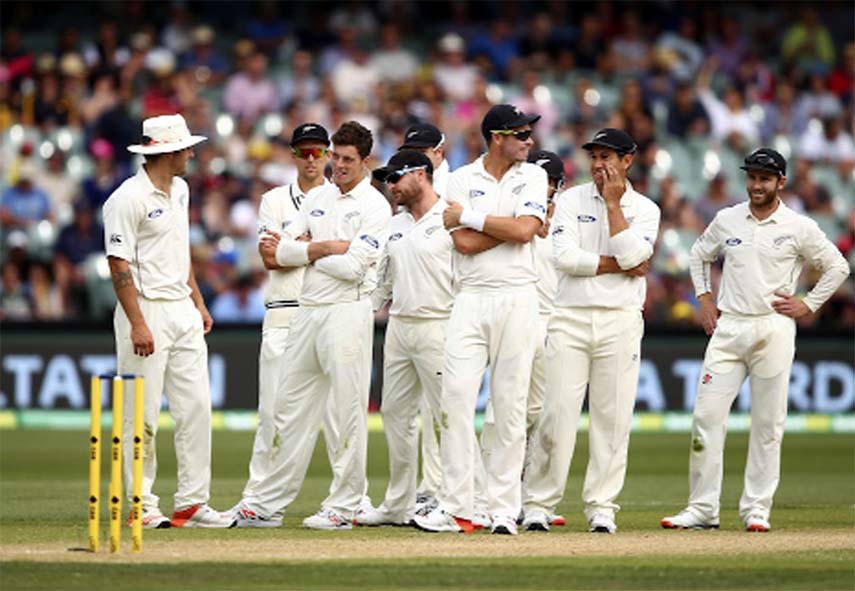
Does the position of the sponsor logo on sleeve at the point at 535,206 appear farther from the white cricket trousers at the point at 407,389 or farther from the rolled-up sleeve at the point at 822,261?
the rolled-up sleeve at the point at 822,261

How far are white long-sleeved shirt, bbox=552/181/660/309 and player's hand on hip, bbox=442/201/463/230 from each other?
707 mm

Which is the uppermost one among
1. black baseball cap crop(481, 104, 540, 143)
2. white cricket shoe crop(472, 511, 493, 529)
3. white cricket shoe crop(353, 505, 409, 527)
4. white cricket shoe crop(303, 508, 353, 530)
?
black baseball cap crop(481, 104, 540, 143)

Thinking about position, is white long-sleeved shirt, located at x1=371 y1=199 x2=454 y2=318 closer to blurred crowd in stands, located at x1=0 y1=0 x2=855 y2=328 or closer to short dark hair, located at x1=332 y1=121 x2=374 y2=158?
short dark hair, located at x1=332 y1=121 x2=374 y2=158

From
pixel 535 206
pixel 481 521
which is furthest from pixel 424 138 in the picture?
pixel 481 521

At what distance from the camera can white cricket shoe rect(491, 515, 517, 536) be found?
33.2 ft

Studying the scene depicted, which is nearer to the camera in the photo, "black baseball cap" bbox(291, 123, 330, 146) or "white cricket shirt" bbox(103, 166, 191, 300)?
"white cricket shirt" bbox(103, 166, 191, 300)

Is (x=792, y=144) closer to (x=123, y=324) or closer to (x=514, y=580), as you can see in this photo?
(x=123, y=324)

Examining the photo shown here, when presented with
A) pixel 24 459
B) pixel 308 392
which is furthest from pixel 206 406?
pixel 24 459

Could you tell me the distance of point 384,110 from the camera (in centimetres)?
2194

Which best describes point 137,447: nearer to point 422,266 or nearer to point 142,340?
point 142,340

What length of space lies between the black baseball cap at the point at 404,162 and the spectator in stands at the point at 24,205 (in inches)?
410

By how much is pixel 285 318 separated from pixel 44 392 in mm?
7623

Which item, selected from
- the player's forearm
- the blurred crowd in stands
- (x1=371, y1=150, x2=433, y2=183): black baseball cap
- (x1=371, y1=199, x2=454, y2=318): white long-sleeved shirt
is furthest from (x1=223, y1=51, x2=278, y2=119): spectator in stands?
the player's forearm

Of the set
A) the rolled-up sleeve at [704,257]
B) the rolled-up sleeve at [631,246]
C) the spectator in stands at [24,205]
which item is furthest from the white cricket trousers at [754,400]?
the spectator in stands at [24,205]
